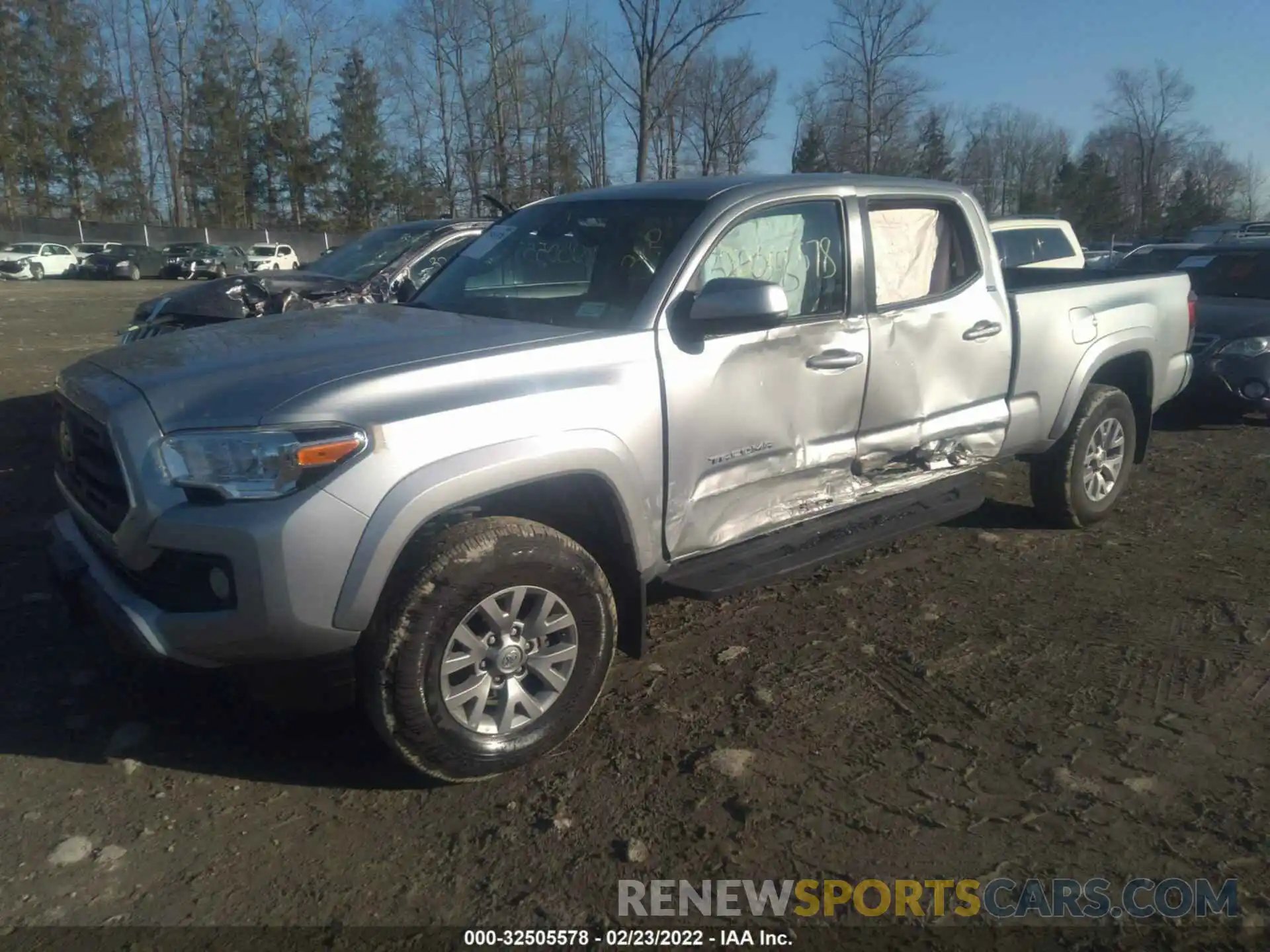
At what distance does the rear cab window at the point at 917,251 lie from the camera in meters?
4.41

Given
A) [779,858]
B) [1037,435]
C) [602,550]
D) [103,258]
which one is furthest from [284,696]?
[103,258]

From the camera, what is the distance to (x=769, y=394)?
3822mm

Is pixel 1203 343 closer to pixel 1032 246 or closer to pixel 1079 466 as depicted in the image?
pixel 1032 246

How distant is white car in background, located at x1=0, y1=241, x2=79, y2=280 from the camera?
121 feet

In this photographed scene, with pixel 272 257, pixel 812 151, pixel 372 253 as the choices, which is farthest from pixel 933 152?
pixel 372 253

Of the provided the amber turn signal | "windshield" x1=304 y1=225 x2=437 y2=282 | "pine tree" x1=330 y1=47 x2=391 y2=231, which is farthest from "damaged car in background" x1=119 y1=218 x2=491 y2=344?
"pine tree" x1=330 y1=47 x2=391 y2=231

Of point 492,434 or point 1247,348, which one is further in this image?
point 1247,348

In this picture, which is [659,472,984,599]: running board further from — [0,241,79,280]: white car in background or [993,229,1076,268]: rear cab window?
[0,241,79,280]: white car in background

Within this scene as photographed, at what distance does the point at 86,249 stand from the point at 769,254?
46052mm

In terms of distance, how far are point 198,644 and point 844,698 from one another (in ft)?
7.41

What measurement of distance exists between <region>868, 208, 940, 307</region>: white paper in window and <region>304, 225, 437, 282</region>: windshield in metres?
5.18

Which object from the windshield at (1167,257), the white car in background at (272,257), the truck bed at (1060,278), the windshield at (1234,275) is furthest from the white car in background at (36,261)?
the truck bed at (1060,278)

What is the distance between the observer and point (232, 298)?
817 cm

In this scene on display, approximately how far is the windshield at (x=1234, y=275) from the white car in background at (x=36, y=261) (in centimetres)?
3925
